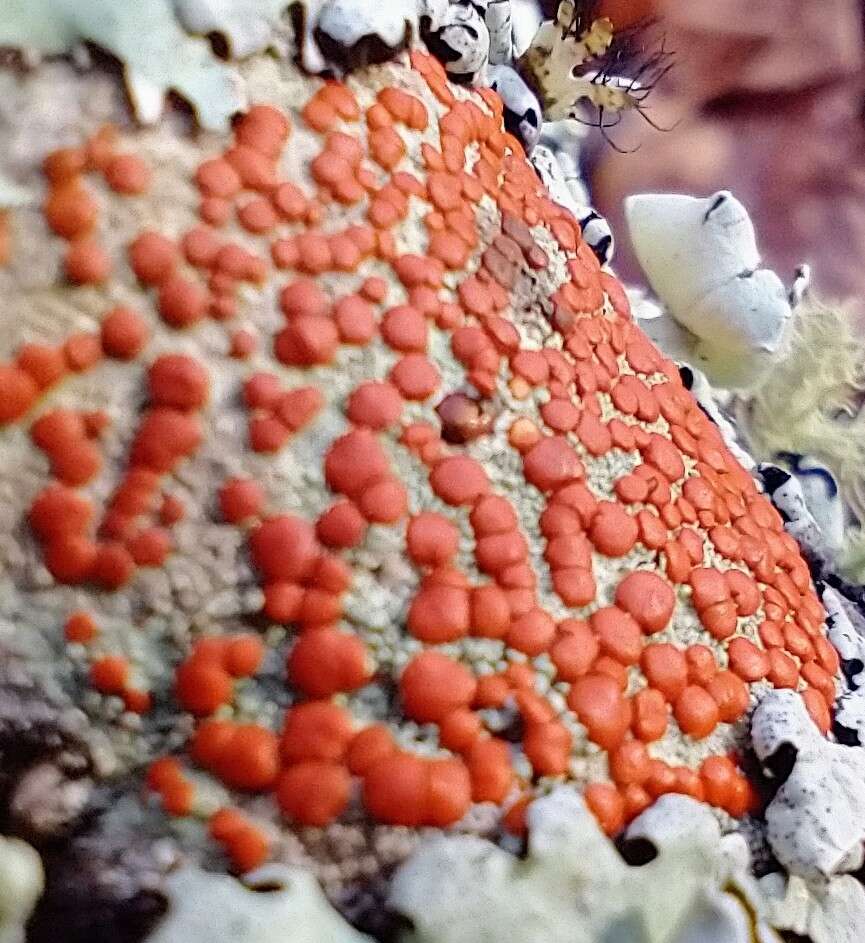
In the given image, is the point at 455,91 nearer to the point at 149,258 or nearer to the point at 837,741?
the point at 149,258

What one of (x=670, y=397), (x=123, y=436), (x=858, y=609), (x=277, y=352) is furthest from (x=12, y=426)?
(x=858, y=609)

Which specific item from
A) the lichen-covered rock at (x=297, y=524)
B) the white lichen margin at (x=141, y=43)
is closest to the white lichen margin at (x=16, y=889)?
the lichen-covered rock at (x=297, y=524)

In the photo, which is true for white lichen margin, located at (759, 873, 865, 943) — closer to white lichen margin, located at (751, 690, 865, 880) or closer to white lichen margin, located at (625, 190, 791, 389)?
white lichen margin, located at (751, 690, 865, 880)

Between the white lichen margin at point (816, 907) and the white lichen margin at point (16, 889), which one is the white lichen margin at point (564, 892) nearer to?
the white lichen margin at point (816, 907)

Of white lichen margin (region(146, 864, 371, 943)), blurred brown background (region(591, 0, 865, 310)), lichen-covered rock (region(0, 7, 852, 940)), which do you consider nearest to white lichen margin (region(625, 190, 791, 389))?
lichen-covered rock (region(0, 7, 852, 940))

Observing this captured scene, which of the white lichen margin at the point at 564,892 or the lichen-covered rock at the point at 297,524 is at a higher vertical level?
the lichen-covered rock at the point at 297,524

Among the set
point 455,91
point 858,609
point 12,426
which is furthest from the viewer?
point 858,609
